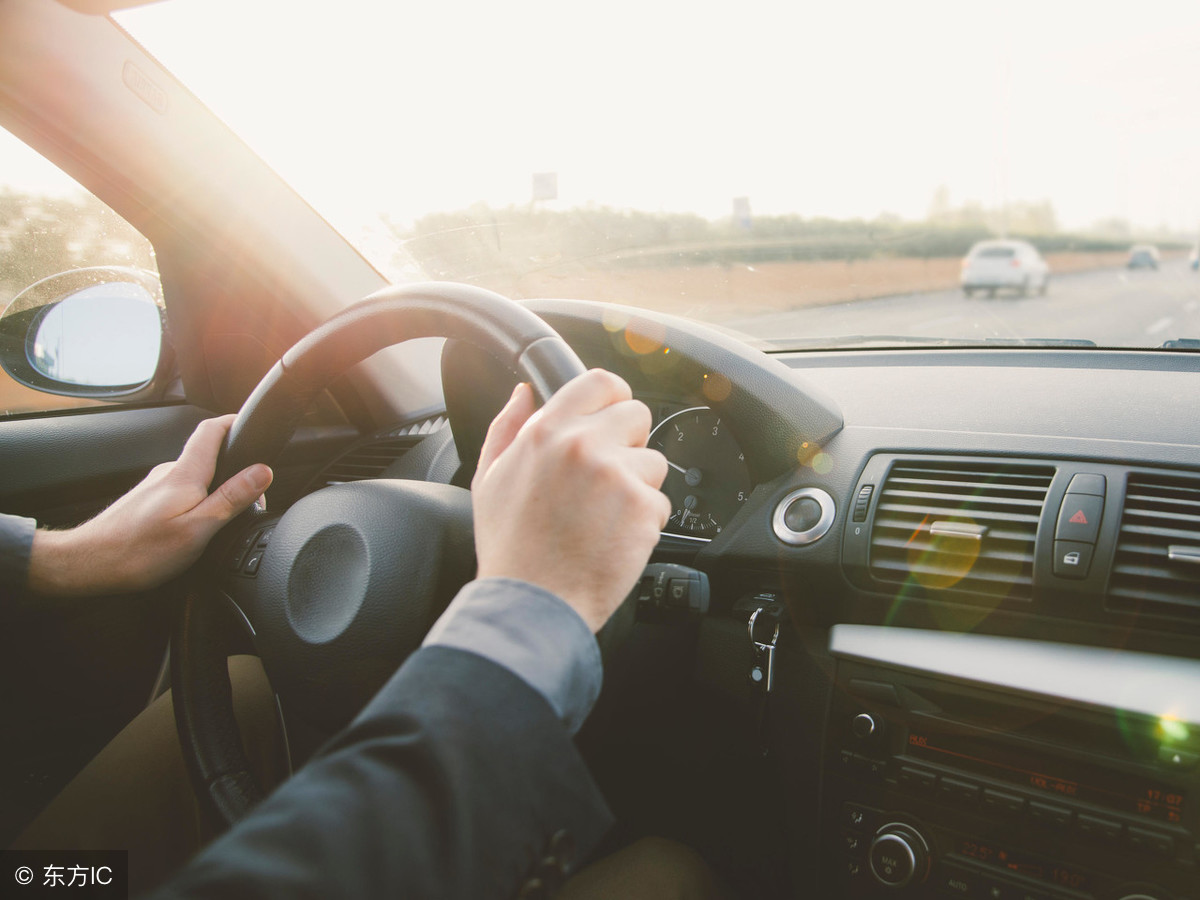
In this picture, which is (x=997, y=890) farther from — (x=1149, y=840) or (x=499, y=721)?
(x=499, y=721)

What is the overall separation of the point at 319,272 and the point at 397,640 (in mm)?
1462

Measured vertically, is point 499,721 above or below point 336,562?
above

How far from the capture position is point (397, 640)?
1483mm

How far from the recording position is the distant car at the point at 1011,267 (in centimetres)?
743

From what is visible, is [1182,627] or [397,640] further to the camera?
[1182,627]

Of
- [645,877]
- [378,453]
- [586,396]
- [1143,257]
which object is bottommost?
[645,877]

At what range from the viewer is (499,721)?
2.67ft

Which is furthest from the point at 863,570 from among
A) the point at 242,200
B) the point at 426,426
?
the point at 242,200

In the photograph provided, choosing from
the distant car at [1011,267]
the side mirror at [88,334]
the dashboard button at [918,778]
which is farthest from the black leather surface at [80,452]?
the distant car at [1011,267]

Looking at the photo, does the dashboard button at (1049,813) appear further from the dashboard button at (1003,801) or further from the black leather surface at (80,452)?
the black leather surface at (80,452)

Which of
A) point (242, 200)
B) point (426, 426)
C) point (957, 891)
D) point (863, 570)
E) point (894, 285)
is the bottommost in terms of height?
point (957, 891)

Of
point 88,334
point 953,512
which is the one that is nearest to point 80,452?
point 88,334

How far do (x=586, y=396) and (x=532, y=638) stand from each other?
0.28m

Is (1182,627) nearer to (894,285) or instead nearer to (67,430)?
(894,285)
